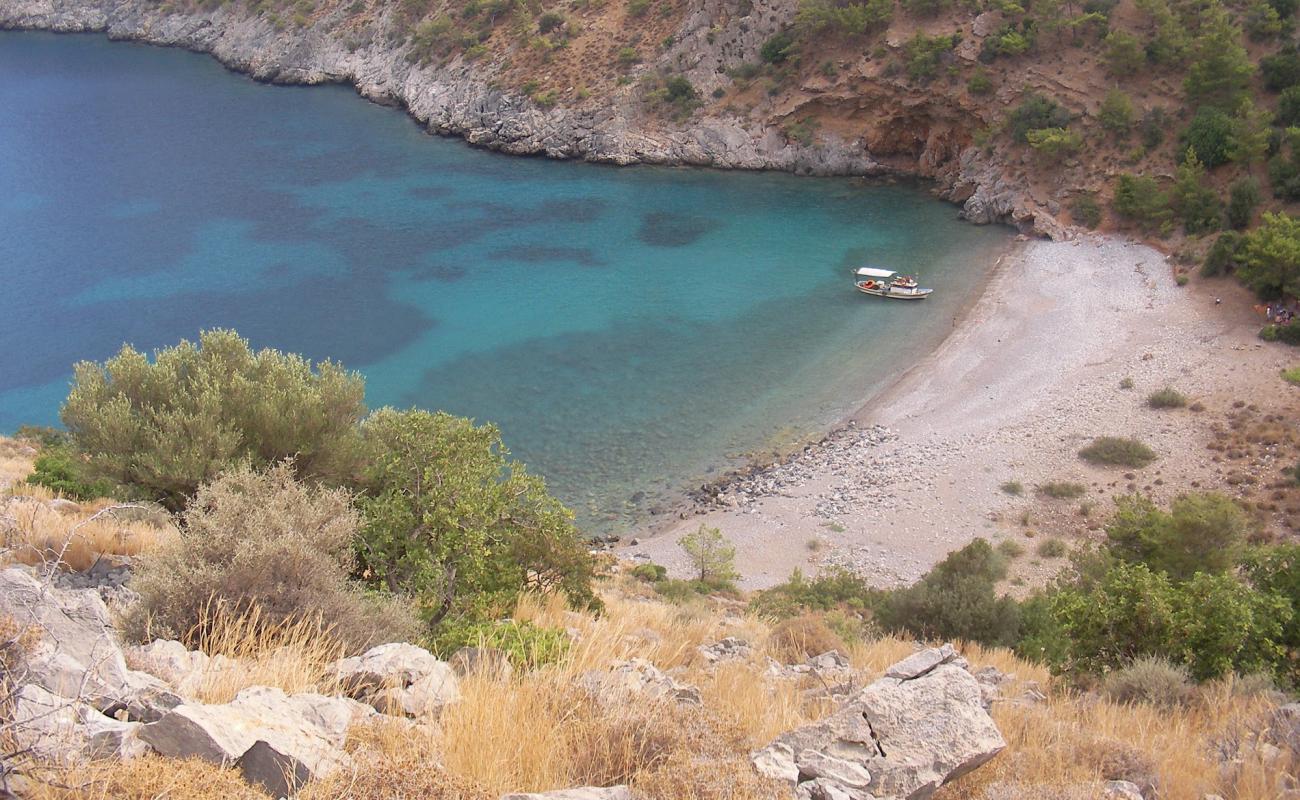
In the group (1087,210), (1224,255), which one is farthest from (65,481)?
(1087,210)

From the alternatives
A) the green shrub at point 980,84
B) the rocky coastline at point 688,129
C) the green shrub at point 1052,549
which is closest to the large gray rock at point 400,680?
the green shrub at point 1052,549

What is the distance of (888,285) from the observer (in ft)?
140

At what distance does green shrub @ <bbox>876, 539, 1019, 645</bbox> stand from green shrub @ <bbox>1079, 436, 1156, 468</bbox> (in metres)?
12.7

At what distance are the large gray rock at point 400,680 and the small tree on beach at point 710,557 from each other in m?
16.5

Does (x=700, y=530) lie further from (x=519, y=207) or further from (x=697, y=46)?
(x=697, y=46)

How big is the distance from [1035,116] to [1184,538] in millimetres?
37476

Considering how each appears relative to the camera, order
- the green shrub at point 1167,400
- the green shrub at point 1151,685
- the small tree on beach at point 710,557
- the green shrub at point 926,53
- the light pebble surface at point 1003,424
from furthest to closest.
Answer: the green shrub at point 926,53, the green shrub at point 1167,400, the light pebble surface at point 1003,424, the small tree on beach at point 710,557, the green shrub at point 1151,685

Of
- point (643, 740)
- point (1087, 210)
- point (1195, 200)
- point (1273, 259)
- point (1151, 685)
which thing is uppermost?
point (643, 740)

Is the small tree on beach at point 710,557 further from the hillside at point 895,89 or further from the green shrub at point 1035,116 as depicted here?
the green shrub at point 1035,116

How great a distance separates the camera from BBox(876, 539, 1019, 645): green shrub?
55.6 ft

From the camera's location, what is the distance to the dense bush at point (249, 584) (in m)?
8.51

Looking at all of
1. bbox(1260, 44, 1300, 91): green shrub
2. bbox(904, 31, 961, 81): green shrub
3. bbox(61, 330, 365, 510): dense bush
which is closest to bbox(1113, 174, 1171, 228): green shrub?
bbox(1260, 44, 1300, 91): green shrub

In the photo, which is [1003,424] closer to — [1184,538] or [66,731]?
[1184,538]

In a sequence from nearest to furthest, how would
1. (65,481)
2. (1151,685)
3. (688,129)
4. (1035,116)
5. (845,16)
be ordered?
(1151,685)
(65,481)
(1035,116)
(845,16)
(688,129)
